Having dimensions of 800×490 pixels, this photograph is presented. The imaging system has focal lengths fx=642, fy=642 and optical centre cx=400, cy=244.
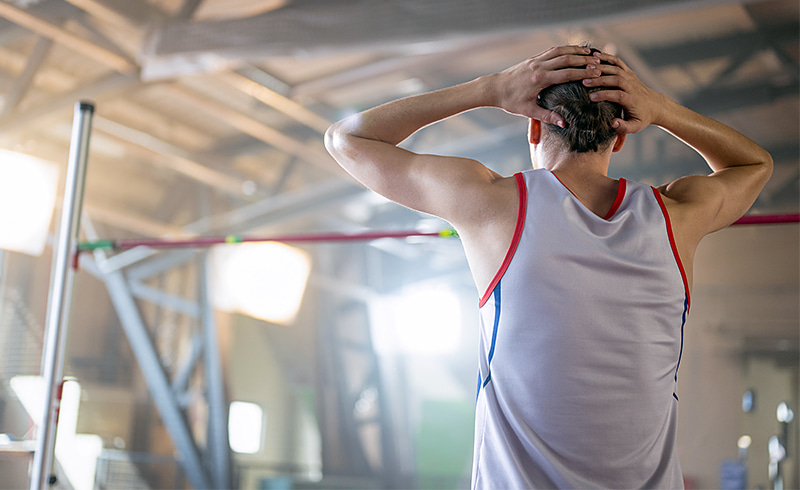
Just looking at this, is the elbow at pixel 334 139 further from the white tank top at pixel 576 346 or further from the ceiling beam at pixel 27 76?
the ceiling beam at pixel 27 76

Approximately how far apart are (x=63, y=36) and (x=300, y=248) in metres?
2.83

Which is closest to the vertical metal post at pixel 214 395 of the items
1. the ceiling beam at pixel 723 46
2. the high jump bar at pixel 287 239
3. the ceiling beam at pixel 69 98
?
the ceiling beam at pixel 69 98

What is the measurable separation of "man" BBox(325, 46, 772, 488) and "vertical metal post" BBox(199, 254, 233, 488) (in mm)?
5268

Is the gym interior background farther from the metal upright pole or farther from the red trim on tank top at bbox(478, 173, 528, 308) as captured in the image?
the red trim on tank top at bbox(478, 173, 528, 308)

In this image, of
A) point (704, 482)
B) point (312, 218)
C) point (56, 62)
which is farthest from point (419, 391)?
point (56, 62)

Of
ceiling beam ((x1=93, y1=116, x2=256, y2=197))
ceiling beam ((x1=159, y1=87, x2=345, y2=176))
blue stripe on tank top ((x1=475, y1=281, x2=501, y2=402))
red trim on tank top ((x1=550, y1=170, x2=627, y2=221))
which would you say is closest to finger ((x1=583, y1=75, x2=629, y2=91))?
red trim on tank top ((x1=550, y1=170, x2=627, y2=221))

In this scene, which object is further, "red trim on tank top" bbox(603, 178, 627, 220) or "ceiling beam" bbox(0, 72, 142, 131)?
"ceiling beam" bbox(0, 72, 142, 131)

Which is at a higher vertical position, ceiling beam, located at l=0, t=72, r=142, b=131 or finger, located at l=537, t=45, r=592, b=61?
ceiling beam, located at l=0, t=72, r=142, b=131

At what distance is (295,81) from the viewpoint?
4438mm

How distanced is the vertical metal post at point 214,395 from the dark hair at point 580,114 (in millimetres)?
5367

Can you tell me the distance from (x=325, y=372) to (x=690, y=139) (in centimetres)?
517

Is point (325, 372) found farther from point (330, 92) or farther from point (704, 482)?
point (704, 482)

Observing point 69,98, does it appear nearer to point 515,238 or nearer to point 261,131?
point 261,131

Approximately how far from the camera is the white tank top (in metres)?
0.75
